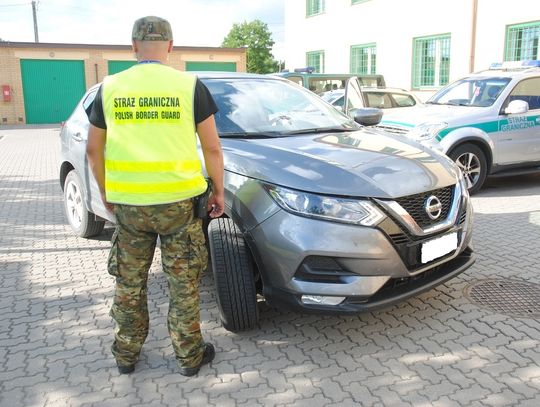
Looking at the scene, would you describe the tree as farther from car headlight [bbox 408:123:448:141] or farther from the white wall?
car headlight [bbox 408:123:448:141]

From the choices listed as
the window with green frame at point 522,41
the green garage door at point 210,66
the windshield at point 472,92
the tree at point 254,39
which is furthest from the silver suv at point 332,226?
the tree at point 254,39

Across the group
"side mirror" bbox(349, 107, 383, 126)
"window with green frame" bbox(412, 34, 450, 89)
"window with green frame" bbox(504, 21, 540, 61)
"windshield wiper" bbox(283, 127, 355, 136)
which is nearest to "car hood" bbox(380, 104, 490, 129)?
"side mirror" bbox(349, 107, 383, 126)

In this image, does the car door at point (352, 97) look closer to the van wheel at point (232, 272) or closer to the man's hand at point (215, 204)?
the van wheel at point (232, 272)

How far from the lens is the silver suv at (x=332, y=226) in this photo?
3066mm

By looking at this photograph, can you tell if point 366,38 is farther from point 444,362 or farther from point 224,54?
point 444,362

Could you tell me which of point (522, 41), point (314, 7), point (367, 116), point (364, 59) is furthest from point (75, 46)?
point (367, 116)

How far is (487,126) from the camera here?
7.81 metres

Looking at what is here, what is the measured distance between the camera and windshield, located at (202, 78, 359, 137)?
13.4 feet

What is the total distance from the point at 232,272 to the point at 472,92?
6.59 m

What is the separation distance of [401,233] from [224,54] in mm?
27155

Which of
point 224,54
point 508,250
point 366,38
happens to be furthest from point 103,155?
point 224,54

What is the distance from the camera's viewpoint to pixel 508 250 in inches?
203

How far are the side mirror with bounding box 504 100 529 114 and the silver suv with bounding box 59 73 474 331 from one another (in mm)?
4624

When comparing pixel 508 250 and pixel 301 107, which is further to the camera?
pixel 508 250
